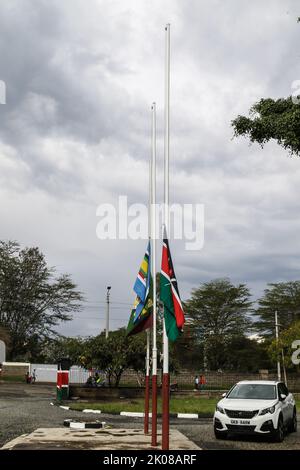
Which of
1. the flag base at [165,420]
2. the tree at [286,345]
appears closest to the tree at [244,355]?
the tree at [286,345]

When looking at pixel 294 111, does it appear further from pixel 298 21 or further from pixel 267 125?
pixel 298 21

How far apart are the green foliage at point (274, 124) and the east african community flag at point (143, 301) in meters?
5.40

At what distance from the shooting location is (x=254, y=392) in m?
15.0

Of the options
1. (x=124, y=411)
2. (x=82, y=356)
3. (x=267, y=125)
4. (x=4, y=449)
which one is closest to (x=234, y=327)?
(x=82, y=356)

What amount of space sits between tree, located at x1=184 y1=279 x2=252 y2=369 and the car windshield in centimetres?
5484

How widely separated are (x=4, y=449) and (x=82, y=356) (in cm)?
2054

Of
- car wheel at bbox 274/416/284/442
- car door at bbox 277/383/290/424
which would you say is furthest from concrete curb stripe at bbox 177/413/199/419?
car wheel at bbox 274/416/284/442

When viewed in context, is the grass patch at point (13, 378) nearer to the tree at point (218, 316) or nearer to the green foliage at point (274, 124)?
the tree at point (218, 316)

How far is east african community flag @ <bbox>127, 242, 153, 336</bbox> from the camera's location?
12.8 metres

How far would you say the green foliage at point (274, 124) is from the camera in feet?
52.4

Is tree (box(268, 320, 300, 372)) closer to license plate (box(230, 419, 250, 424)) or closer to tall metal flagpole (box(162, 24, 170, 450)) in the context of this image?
license plate (box(230, 419, 250, 424))

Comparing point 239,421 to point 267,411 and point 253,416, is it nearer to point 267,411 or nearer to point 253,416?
point 253,416

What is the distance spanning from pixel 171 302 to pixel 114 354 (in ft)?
71.6

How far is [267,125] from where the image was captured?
16.7m
